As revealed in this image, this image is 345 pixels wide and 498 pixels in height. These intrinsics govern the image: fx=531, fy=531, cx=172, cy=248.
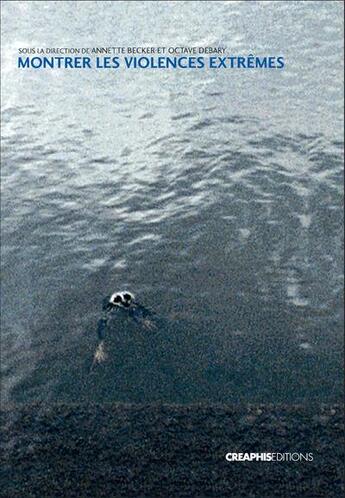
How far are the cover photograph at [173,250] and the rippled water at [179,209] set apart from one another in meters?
0.09

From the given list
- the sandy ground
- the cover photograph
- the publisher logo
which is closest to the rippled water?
the cover photograph

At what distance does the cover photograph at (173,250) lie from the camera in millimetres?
14078

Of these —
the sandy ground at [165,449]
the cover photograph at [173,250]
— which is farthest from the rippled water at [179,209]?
the sandy ground at [165,449]

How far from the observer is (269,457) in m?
13.8

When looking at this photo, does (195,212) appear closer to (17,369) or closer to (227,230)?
(227,230)

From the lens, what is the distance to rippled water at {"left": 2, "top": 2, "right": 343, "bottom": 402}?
16609 millimetres

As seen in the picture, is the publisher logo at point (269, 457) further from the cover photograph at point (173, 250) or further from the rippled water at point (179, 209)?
the rippled water at point (179, 209)

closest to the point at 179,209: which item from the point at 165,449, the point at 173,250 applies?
the point at 173,250

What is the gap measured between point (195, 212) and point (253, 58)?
13.7m

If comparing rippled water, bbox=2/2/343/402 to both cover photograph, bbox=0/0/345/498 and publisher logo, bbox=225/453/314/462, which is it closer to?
cover photograph, bbox=0/0/345/498

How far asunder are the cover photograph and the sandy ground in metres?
0.05

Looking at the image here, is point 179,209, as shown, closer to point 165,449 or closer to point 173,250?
point 173,250

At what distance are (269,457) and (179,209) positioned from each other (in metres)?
11.9

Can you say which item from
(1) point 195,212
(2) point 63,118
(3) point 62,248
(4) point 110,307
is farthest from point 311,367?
(2) point 63,118
